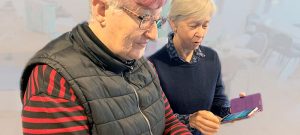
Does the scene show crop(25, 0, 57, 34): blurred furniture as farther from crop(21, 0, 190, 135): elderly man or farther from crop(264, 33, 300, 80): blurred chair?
crop(264, 33, 300, 80): blurred chair

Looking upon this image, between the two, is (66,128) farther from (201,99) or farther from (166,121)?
(201,99)

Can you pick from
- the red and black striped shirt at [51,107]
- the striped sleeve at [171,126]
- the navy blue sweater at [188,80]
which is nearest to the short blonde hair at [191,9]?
the navy blue sweater at [188,80]

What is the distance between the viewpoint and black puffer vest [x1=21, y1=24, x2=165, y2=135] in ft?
2.36

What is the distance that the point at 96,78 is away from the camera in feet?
2.48

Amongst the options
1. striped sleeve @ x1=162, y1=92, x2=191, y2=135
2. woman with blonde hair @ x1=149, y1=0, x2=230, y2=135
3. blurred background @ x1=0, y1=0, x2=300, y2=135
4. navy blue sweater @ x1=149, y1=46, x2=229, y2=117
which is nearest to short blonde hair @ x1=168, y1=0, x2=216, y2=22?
woman with blonde hair @ x1=149, y1=0, x2=230, y2=135

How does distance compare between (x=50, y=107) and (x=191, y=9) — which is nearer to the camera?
(x=50, y=107)

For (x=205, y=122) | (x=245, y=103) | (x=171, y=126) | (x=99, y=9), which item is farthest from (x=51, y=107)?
(x=245, y=103)

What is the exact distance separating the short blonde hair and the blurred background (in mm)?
438

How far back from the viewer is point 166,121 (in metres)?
1.02

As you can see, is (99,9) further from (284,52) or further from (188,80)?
(284,52)

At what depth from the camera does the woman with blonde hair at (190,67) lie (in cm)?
120

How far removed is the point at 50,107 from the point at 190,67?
683 millimetres

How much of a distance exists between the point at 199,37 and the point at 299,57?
147 cm

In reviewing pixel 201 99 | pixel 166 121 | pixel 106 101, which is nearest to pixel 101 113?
pixel 106 101
